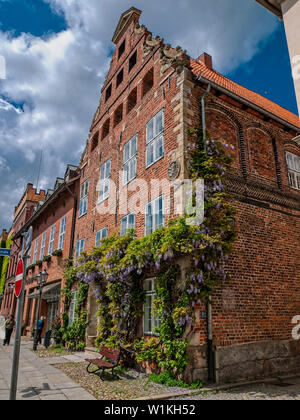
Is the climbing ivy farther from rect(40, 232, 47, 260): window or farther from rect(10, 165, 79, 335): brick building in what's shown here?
rect(40, 232, 47, 260): window

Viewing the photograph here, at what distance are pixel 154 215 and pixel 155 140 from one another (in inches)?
109

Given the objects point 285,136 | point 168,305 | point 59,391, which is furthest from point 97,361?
point 285,136

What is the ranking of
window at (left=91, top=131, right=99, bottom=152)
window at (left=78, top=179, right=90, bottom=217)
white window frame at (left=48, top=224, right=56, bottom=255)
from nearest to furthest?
window at (left=78, top=179, right=90, bottom=217)
window at (left=91, top=131, right=99, bottom=152)
white window frame at (left=48, top=224, right=56, bottom=255)

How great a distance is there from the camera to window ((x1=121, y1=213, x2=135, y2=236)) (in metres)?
11.6

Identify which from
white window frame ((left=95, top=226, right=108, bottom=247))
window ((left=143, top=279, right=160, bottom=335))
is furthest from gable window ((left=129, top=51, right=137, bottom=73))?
window ((left=143, top=279, right=160, bottom=335))

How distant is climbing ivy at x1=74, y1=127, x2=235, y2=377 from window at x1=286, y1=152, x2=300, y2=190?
11.3 feet

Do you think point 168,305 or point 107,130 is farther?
Answer: point 107,130

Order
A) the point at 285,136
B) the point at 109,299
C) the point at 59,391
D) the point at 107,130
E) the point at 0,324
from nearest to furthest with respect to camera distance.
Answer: the point at 59,391, the point at 109,299, the point at 285,136, the point at 107,130, the point at 0,324

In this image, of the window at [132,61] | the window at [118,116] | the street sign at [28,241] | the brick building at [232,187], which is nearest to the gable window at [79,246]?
the brick building at [232,187]

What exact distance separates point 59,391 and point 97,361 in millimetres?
1985

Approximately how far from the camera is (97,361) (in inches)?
344

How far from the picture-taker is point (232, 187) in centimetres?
970

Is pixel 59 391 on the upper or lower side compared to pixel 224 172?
lower

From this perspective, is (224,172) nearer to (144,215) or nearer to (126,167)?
(144,215)
